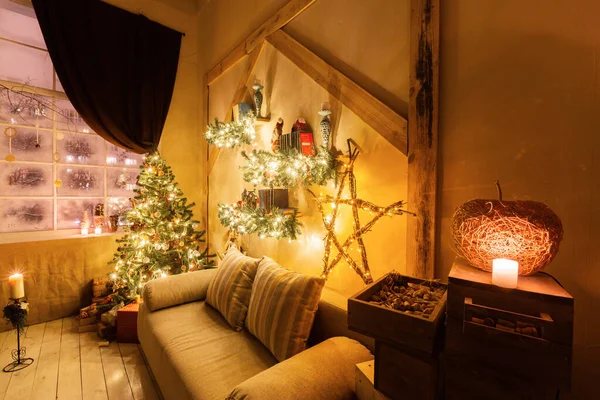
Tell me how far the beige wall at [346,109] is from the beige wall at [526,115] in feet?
0.07

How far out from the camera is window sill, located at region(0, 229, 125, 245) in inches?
115

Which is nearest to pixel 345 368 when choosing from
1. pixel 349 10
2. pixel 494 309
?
pixel 494 309

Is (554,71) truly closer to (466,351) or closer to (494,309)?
(494,309)

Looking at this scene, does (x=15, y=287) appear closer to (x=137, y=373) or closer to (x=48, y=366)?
(x=48, y=366)

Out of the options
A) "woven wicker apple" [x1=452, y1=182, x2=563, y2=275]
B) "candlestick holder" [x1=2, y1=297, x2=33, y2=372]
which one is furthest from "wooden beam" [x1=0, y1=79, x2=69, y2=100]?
"woven wicker apple" [x1=452, y1=182, x2=563, y2=275]

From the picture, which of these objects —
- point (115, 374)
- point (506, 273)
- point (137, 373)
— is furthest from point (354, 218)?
point (115, 374)

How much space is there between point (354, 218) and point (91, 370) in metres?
2.22

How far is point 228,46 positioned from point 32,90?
209cm

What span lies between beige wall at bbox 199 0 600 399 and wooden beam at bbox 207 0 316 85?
787 mm

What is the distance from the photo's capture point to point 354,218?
1856 mm

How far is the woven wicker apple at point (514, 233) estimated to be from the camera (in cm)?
87

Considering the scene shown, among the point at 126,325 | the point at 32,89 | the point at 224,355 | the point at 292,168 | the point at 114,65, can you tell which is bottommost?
the point at 126,325

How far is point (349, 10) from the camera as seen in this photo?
1896 mm

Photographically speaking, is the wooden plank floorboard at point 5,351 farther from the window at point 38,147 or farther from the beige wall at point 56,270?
the window at point 38,147
